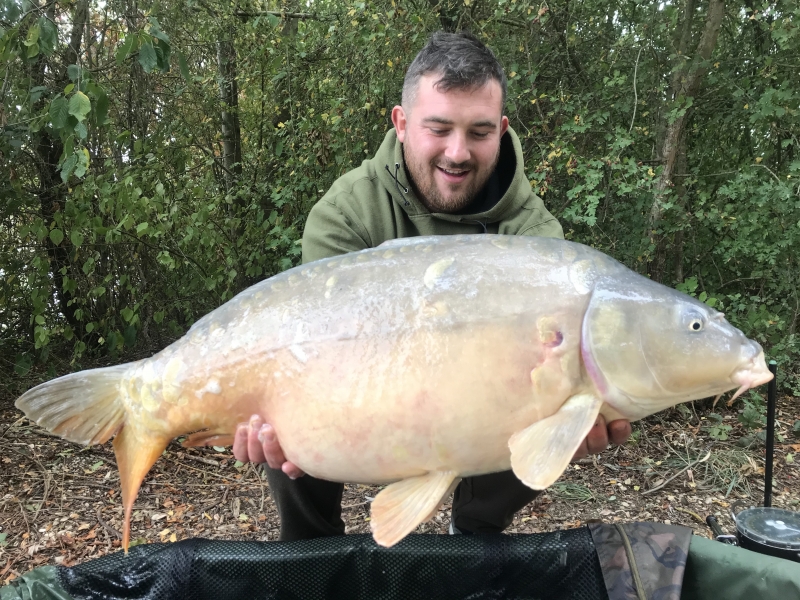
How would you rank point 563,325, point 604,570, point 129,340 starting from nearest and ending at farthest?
1. point 563,325
2. point 604,570
3. point 129,340

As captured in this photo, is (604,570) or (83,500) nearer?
(604,570)

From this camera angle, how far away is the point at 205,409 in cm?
108

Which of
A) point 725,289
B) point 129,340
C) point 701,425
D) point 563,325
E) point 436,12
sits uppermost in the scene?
point 436,12

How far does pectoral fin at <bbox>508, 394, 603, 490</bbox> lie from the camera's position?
876mm

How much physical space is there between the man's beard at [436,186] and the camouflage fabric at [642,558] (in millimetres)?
875

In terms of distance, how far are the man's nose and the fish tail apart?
938 millimetres

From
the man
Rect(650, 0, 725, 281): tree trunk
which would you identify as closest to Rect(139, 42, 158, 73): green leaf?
the man

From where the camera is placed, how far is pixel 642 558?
1.19 m

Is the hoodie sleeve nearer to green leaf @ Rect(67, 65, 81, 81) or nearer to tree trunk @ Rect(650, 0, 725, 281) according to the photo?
green leaf @ Rect(67, 65, 81, 81)

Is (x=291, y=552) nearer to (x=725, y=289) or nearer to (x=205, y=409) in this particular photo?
(x=205, y=409)

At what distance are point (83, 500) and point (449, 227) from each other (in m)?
1.55

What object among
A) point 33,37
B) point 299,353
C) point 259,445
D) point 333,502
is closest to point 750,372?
point 299,353

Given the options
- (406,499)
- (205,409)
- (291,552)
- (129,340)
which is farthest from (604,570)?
(129,340)

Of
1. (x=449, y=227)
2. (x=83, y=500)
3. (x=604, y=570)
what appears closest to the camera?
(x=604, y=570)
